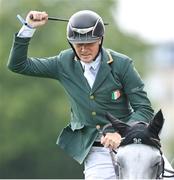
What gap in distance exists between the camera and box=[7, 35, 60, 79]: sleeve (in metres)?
10.6

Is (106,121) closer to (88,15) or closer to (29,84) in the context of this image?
(88,15)

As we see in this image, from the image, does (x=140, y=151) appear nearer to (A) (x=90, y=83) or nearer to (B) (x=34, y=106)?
(A) (x=90, y=83)

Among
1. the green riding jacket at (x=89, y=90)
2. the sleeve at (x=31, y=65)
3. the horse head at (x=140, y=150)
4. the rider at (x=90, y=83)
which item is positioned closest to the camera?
the horse head at (x=140, y=150)

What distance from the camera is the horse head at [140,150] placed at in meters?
9.02

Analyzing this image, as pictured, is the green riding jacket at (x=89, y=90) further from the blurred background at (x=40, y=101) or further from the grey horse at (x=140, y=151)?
the blurred background at (x=40, y=101)

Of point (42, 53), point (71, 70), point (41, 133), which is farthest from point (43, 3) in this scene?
point (71, 70)

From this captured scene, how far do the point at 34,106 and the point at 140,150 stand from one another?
39.4 metres

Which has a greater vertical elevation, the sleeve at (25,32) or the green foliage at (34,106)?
the sleeve at (25,32)

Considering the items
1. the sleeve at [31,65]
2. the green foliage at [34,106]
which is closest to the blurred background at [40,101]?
the green foliage at [34,106]

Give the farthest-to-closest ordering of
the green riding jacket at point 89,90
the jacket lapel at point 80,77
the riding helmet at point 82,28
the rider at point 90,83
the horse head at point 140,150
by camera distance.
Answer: the jacket lapel at point 80,77 → the green riding jacket at point 89,90 → the rider at point 90,83 → the riding helmet at point 82,28 → the horse head at point 140,150

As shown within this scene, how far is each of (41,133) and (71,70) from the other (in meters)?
37.8

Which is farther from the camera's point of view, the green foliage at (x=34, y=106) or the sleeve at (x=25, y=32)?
the green foliage at (x=34, y=106)

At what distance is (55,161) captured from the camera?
4569cm

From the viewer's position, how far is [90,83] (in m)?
10.5
